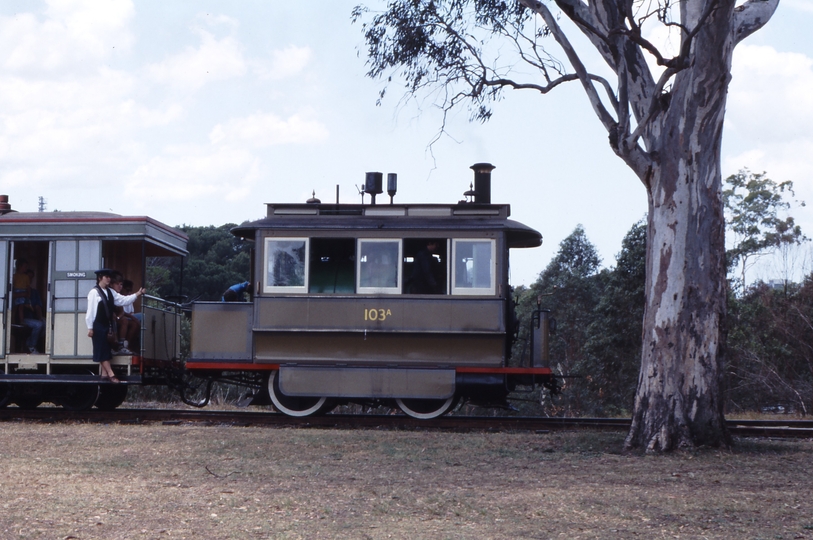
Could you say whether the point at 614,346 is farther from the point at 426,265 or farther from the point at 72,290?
the point at 72,290

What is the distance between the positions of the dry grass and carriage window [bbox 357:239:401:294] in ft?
7.75

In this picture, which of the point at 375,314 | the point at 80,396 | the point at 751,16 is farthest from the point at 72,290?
the point at 751,16

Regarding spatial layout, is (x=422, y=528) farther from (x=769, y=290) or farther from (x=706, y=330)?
(x=769, y=290)

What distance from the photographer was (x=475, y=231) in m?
11.9

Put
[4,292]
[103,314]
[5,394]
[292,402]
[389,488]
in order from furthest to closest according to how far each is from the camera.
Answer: [5,394], [4,292], [292,402], [103,314], [389,488]

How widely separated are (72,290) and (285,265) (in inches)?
121

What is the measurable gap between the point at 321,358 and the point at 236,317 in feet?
4.37

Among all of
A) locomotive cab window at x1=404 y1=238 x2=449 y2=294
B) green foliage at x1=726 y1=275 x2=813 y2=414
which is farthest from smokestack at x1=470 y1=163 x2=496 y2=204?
green foliage at x1=726 y1=275 x2=813 y2=414

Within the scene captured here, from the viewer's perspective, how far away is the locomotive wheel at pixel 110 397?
44.2 feet

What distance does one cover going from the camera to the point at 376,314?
38.8 feet

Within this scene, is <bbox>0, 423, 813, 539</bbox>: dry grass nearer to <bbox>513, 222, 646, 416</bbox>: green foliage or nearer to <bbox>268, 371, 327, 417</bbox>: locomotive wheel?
<bbox>268, 371, 327, 417</bbox>: locomotive wheel

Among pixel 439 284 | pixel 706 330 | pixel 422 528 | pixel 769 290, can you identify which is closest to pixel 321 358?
pixel 439 284

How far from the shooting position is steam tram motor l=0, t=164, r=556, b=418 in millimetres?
11781

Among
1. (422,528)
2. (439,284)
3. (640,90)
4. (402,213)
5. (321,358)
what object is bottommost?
(422,528)
